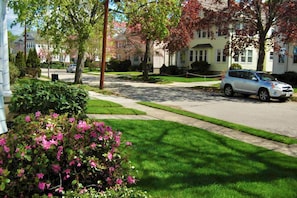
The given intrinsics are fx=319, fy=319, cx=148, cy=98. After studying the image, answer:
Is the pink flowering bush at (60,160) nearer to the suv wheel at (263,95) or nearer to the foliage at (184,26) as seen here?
the suv wheel at (263,95)

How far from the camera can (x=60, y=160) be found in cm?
295

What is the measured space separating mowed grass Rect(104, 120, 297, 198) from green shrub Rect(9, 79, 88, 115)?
1440 millimetres

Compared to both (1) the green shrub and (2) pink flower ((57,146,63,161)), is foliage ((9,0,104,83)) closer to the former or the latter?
(1) the green shrub

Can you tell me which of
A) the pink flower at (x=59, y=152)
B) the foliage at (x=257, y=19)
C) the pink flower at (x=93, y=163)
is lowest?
the pink flower at (x=93, y=163)

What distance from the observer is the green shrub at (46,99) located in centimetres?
701

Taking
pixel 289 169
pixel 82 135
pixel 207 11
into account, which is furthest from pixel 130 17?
pixel 82 135

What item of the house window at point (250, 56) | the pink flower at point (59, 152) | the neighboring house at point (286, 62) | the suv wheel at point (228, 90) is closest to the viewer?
the pink flower at point (59, 152)

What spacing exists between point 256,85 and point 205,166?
14573 millimetres

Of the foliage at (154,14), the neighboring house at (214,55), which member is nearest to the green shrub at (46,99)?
the foliage at (154,14)

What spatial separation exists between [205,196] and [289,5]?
747 inches

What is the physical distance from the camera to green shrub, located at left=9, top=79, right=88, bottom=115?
7012 mm

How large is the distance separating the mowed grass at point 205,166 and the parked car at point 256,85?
37.1ft

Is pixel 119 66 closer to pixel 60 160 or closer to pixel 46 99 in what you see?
pixel 46 99

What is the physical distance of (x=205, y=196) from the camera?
168 inches
